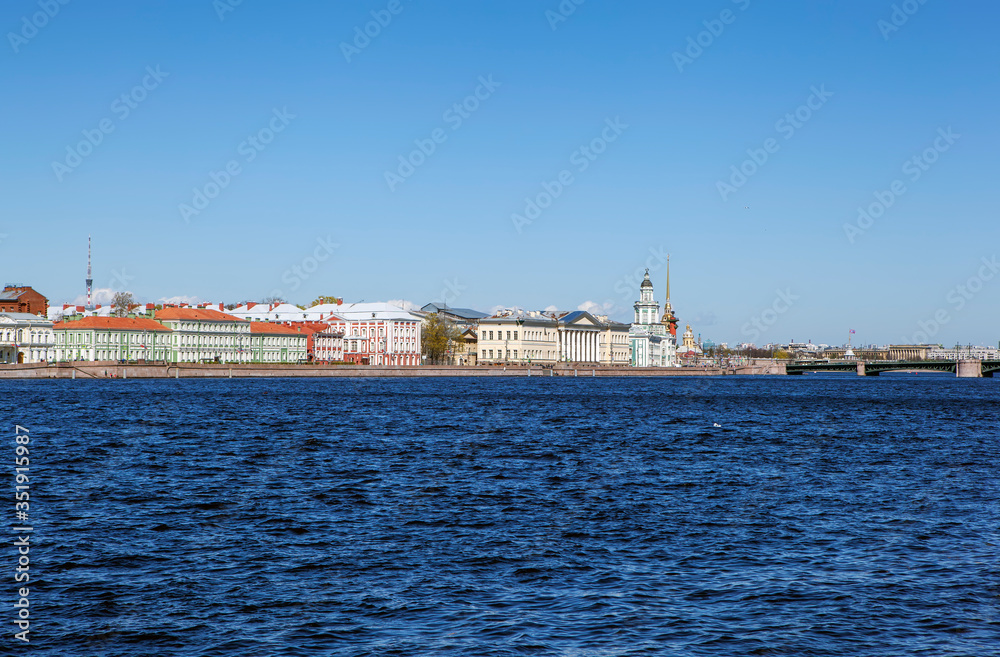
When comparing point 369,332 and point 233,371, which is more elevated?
point 369,332

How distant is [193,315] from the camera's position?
4006 inches

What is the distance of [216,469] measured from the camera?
19984 mm

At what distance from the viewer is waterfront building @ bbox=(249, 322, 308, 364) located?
10831cm

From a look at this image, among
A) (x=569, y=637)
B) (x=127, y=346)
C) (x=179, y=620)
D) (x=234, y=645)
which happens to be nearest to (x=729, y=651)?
(x=569, y=637)

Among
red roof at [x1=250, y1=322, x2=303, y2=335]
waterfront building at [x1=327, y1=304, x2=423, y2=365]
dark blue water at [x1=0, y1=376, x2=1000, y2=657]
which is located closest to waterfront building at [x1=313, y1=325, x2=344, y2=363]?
waterfront building at [x1=327, y1=304, x2=423, y2=365]

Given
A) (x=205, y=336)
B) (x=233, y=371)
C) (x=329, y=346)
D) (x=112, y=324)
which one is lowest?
(x=233, y=371)

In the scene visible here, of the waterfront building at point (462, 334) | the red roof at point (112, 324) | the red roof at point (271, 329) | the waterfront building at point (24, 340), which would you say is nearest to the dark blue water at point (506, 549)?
the red roof at point (112, 324)

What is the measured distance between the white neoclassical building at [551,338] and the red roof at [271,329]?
3299 centimetres

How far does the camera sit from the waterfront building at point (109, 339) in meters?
91.4

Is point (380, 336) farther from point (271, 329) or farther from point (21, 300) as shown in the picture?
point (21, 300)

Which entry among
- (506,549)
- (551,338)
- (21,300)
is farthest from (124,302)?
(506,549)

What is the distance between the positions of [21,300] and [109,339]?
26.1 metres

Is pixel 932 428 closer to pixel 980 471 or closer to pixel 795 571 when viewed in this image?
pixel 980 471

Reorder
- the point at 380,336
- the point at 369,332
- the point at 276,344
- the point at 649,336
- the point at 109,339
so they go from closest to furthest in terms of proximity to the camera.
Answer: the point at 109,339, the point at 276,344, the point at 380,336, the point at 369,332, the point at 649,336
